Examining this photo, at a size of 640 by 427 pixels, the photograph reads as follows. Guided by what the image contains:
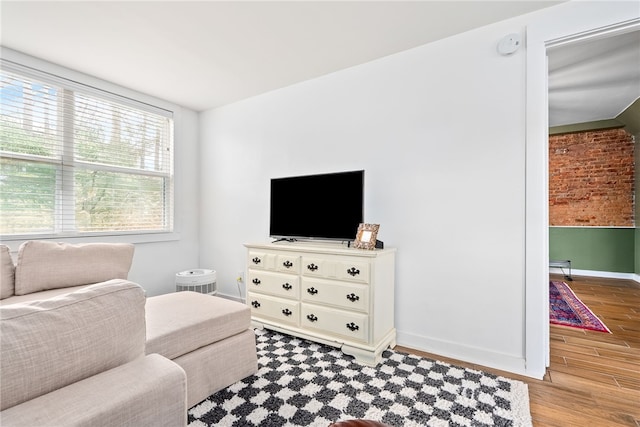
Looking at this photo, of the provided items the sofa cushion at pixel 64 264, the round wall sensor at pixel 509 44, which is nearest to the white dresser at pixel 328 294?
the sofa cushion at pixel 64 264

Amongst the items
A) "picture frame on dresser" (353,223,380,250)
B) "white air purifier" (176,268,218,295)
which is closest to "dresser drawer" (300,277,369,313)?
"picture frame on dresser" (353,223,380,250)

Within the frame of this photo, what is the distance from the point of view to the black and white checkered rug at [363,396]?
1.50 meters

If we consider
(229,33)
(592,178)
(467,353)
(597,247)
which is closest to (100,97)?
(229,33)

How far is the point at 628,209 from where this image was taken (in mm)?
4754

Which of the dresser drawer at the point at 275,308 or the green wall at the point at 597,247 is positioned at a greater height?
the green wall at the point at 597,247

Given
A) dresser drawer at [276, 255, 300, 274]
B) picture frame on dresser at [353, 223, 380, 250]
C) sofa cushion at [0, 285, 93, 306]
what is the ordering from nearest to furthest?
sofa cushion at [0, 285, 93, 306], picture frame on dresser at [353, 223, 380, 250], dresser drawer at [276, 255, 300, 274]

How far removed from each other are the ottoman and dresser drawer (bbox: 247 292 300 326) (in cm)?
57

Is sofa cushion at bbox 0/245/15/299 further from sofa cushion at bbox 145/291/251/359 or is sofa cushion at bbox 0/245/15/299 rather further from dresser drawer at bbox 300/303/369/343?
dresser drawer at bbox 300/303/369/343

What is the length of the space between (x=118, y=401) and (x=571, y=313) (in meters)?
3.99

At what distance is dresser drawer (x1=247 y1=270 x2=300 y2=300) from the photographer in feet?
8.01

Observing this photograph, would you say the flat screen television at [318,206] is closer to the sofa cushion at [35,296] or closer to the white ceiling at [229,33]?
the white ceiling at [229,33]

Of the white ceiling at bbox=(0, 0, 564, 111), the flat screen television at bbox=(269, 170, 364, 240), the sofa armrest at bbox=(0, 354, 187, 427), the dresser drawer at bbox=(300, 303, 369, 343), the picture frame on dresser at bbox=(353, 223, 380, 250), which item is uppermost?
the white ceiling at bbox=(0, 0, 564, 111)

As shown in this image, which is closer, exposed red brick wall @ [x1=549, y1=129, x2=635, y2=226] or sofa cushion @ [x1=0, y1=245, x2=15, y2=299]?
sofa cushion @ [x1=0, y1=245, x2=15, y2=299]

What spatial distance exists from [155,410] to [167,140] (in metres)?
3.49
